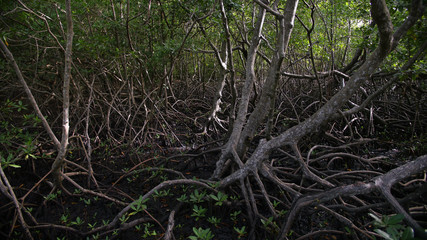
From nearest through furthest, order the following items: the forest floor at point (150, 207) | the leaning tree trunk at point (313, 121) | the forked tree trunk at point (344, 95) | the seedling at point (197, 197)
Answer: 1. the forked tree trunk at point (344, 95)
2. the leaning tree trunk at point (313, 121)
3. the forest floor at point (150, 207)
4. the seedling at point (197, 197)

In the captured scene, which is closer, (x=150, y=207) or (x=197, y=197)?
(x=197, y=197)

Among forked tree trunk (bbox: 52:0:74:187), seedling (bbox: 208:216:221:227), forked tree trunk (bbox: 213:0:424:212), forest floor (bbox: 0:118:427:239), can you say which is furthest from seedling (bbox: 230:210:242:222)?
forked tree trunk (bbox: 52:0:74:187)

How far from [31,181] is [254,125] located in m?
2.62

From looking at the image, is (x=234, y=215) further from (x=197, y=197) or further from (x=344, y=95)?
(x=344, y=95)

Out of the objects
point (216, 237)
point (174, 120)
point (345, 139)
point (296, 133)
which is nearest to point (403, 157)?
point (345, 139)

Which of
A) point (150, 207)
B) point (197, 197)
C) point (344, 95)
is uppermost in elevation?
point (344, 95)

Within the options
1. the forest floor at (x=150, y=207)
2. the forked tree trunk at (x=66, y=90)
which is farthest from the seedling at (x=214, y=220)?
the forked tree trunk at (x=66, y=90)

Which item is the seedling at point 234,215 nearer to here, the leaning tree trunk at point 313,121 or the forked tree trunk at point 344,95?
the leaning tree trunk at point 313,121

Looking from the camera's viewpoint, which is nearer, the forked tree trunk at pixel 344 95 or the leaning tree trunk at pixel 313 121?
the forked tree trunk at pixel 344 95

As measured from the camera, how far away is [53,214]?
2.39 metres

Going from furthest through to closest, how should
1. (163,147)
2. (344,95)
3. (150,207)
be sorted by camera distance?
(163,147) → (150,207) → (344,95)

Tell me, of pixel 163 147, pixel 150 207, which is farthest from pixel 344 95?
pixel 163 147

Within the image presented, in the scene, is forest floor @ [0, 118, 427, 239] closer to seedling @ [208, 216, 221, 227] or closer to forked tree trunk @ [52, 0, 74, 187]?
seedling @ [208, 216, 221, 227]

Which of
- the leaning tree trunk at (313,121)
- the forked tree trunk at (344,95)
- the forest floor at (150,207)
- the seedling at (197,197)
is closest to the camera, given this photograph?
the forked tree trunk at (344,95)
